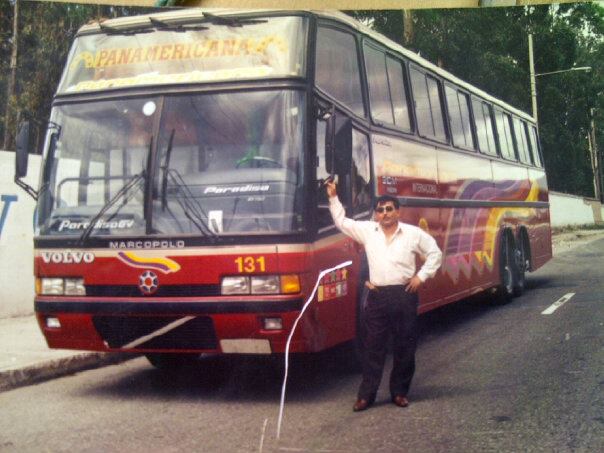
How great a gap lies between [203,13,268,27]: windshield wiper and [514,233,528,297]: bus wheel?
7374 millimetres

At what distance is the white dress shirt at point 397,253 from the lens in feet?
18.7

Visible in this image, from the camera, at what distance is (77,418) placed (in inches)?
235

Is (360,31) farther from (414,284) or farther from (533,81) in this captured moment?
(414,284)

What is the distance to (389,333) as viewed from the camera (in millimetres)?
5945

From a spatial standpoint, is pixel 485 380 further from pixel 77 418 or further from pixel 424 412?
pixel 77 418

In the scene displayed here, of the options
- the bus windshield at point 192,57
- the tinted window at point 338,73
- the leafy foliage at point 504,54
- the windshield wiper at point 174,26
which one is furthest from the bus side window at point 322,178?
the leafy foliage at point 504,54

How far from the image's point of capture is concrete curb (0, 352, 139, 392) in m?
7.23

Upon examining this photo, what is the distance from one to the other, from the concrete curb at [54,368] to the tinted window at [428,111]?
350cm

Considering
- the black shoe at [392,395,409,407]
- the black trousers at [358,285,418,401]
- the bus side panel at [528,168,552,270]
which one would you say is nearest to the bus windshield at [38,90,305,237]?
the black trousers at [358,285,418,401]

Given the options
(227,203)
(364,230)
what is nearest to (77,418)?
(227,203)

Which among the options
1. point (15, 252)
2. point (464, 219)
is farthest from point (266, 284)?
point (15, 252)

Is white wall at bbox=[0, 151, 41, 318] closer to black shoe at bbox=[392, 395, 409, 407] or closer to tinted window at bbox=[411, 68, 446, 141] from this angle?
tinted window at bbox=[411, 68, 446, 141]

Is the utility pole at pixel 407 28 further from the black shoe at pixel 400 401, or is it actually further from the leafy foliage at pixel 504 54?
the black shoe at pixel 400 401

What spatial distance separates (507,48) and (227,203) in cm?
287
